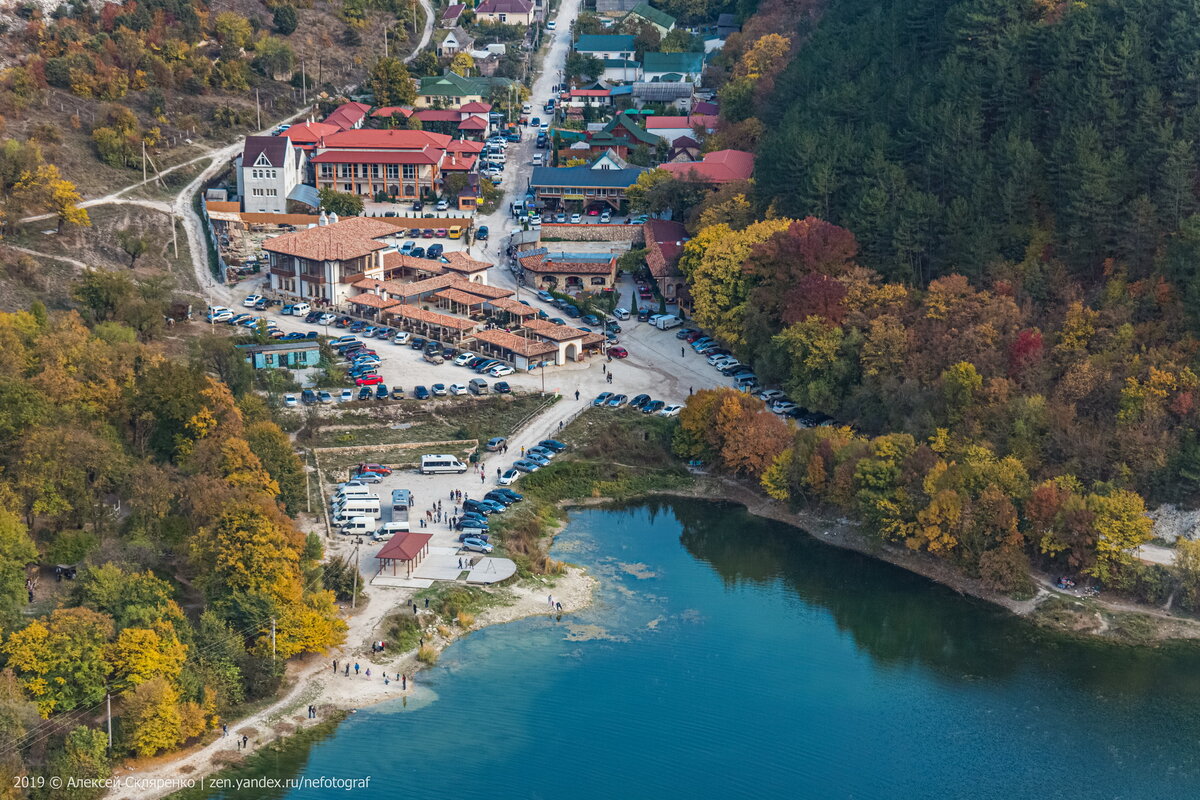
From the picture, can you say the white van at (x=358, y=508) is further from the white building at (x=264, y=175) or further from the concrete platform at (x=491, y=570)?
the white building at (x=264, y=175)

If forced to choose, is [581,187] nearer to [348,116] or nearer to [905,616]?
[348,116]

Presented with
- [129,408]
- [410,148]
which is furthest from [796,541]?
[410,148]

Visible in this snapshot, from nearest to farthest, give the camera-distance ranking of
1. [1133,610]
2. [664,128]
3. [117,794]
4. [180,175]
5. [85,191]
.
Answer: [117,794]
[1133,610]
[85,191]
[180,175]
[664,128]

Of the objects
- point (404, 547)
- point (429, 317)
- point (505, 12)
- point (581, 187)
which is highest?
point (505, 12)

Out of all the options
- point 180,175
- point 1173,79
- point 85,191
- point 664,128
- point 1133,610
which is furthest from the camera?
point 664,128

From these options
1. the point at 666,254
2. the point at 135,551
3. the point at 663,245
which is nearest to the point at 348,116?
the point at 663,245

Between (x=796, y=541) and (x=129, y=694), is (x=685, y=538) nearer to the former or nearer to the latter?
(x=796, y=541)

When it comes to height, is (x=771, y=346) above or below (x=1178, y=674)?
above
